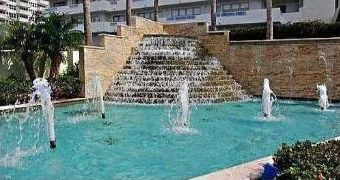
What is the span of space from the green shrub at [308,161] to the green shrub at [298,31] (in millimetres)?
16674

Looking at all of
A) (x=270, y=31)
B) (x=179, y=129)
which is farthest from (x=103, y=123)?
(x=270, y=31)

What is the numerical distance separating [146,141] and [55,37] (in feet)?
39.1

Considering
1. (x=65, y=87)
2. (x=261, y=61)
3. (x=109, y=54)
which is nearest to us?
(x=65, y=87)

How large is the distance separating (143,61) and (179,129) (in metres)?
10.4

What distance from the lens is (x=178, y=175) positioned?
7906mm

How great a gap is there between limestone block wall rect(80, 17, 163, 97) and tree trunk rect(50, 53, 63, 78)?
199cm

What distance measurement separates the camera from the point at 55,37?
21359mm

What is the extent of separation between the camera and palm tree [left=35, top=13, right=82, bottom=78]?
2127 centimetres

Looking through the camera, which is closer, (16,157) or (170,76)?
(16,157)

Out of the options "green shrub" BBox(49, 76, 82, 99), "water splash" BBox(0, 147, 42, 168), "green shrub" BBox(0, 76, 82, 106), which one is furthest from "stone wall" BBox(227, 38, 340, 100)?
"water splash" BBox(0, 147, 42, 168)

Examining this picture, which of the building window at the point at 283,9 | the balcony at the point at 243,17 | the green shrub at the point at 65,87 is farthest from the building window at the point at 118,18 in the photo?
the green shrub at the point at 65,87

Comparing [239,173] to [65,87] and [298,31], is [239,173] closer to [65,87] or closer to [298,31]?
[65,87]

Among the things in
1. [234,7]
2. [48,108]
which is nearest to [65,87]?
[48,108]

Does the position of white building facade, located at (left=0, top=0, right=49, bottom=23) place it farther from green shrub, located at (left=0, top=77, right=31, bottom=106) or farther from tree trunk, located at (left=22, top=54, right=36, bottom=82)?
green shrub, located at (left=0, top=77, right=31, bottom=106)
